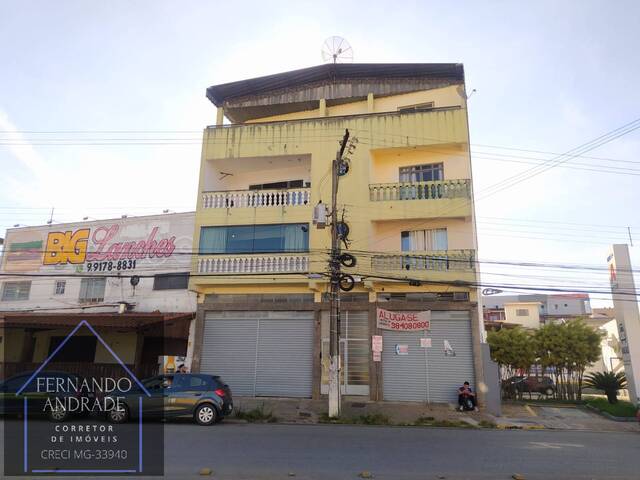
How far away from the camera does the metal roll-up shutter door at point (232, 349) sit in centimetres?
1973

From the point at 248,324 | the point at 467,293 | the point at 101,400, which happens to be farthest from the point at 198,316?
the point at 467,293

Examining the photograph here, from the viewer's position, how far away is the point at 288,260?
1970 cm

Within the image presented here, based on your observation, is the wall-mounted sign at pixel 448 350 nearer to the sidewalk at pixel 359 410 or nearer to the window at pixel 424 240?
the sidewalk at pixel 359 410

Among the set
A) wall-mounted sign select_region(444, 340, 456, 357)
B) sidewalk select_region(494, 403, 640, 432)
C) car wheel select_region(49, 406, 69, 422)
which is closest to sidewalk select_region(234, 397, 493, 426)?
sidewalk select_region(494, 403, 640, 432)

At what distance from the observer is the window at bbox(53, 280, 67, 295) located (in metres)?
23.2

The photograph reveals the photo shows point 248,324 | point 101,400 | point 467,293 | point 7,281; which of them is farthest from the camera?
point 7,281

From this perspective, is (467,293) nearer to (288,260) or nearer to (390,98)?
(288,260)

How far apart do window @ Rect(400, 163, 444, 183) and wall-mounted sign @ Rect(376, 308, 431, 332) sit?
5929mm

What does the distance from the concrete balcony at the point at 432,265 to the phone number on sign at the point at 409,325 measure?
75.0 inches

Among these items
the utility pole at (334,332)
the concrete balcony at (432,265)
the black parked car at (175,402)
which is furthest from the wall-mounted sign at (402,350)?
the black parked car at (175,402)

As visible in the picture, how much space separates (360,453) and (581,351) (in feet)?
63.3

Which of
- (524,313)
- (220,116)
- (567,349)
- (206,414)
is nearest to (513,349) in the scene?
(567,349)

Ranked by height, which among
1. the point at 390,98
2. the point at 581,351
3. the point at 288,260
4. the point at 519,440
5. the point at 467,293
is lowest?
the point at 519,440

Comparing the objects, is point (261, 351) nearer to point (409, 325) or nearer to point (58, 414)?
point (409, 325)
